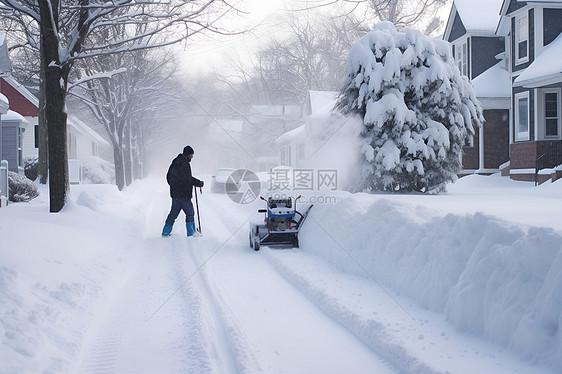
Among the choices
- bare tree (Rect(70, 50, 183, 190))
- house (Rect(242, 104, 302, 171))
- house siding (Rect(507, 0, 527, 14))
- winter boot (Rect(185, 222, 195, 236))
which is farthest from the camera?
house (Rect(242, 104, 302, 171))

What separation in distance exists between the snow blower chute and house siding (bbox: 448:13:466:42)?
67.3 feet

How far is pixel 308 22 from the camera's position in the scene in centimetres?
5156

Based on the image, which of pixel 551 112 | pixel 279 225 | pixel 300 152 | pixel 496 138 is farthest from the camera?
pixel 300 152

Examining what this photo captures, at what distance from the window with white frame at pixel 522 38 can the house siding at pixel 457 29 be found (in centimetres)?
423

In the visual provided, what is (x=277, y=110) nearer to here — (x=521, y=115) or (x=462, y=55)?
(x=462, y=55)

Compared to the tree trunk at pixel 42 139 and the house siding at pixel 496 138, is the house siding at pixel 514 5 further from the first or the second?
the tree trunk at pixel 42 139

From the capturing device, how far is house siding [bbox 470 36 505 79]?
1051 inches

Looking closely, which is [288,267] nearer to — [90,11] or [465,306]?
[465,306]

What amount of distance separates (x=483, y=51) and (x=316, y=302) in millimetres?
23968

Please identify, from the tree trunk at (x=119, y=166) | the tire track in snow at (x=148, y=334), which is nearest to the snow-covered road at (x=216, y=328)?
the tire track in snow at (x=148, y=334)

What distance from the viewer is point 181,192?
41.1 ft

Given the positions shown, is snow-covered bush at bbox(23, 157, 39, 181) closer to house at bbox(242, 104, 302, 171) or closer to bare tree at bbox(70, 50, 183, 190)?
bare tree at bbox(70, 50, 183, 190)

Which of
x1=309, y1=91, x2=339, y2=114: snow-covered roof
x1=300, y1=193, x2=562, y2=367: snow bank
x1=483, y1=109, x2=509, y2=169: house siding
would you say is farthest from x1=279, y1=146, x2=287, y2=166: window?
x1=300, y1=193, x2=562, y2=367: snow bank

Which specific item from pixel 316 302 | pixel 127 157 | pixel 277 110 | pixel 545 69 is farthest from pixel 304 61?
pixel 316 302
